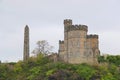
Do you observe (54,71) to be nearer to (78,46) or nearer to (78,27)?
(78,46)

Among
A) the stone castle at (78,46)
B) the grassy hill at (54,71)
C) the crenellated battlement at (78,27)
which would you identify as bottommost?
the grassy hill at (54,71)

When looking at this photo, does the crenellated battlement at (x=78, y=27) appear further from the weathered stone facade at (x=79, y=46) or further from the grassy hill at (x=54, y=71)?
the grassy hill at (x=54, y=71)

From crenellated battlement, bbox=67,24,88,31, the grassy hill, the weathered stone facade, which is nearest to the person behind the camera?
the grassy hill

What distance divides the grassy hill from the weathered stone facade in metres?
1.72

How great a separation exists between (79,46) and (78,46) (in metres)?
0.22

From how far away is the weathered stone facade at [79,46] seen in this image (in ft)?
437

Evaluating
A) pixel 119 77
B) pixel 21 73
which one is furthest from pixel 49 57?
pixel 119 77

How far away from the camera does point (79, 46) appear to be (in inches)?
5246

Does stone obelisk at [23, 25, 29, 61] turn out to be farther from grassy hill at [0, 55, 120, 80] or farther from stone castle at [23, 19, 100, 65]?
stone castle at [23, 19, 100, 65]

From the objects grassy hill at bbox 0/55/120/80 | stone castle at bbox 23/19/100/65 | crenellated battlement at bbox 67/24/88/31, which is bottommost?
grassy hill at bbox 0/55/120/80

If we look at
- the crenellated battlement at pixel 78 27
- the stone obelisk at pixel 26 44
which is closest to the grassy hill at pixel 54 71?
the stone obelisk at pixel 26 44

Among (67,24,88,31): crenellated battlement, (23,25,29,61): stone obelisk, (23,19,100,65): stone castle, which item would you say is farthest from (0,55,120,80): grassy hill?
(67,24,88,31): crenellated battlement

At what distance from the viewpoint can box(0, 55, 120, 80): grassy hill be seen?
128m

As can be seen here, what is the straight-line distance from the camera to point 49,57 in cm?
13925
